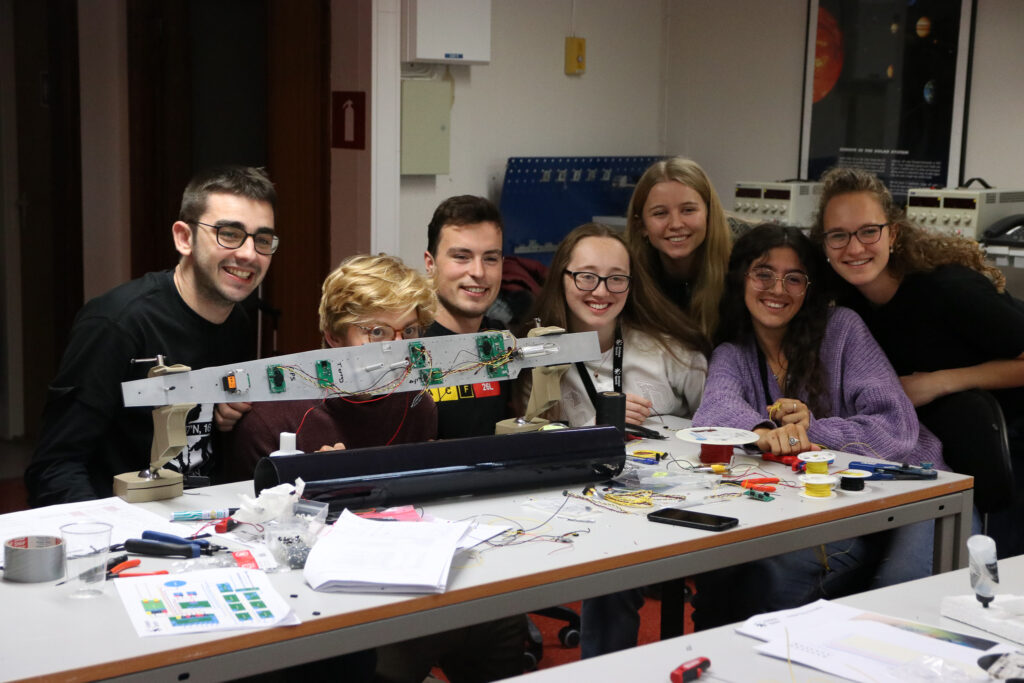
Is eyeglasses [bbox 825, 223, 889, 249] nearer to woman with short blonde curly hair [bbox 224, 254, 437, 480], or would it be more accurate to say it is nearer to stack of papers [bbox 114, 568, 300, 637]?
woman with short blonde curly hair [bbox 224, 254, 437, 480]

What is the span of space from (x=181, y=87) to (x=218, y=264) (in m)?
2.74

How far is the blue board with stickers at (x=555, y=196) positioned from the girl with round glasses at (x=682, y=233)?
5.53ft

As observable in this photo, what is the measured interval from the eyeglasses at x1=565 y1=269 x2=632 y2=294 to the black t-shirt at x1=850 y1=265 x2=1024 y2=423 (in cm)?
77

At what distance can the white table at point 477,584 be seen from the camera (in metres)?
1.49

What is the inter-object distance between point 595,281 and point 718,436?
0.56 m

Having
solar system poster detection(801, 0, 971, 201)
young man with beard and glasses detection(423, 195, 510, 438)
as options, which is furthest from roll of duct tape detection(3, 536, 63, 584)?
solar system poster detection(801, 0, 971, 201)

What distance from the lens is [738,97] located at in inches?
213

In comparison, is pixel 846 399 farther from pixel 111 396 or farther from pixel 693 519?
pixel 111 396

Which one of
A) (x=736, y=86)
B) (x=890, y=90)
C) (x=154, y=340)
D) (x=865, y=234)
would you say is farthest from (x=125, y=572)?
(x=736, y=86)

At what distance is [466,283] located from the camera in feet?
9.25

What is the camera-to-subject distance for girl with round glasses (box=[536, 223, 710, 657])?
9.32 feet

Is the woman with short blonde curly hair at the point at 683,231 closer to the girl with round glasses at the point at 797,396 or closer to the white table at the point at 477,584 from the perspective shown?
the girl with round glasses at the point at 797,396

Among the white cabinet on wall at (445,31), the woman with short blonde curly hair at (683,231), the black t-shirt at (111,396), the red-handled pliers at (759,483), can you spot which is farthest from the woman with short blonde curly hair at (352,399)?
the white cabinet on wall at (445,31)

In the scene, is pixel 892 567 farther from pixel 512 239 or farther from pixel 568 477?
pixel 512 239
